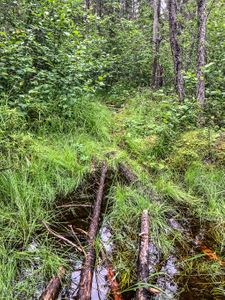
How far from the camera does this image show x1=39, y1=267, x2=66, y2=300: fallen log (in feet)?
5.85

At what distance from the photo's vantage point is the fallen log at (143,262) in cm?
182

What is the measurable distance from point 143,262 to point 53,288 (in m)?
0.70

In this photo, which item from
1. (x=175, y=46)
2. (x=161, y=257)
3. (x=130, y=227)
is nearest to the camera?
(x=161, y=257)

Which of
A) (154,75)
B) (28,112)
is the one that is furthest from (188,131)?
(154,75)

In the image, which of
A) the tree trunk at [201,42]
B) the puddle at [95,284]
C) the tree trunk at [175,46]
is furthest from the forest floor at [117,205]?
the tree trunk at [175,46]

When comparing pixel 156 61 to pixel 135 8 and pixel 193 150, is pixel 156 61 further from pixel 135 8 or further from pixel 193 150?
pixel 135 8

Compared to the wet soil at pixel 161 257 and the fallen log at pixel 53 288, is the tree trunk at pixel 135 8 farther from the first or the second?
the fallen log at pixel 53 288

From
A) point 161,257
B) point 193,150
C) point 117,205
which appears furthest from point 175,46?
point 161,257

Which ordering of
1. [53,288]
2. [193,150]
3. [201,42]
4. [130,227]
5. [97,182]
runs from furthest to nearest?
1. [201,42]
2. [193,150]
3. [97,182]
4. [130,227]
5. [53,288]

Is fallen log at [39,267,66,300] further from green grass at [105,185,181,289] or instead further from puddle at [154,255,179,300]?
puddle at [154,255,179,300]

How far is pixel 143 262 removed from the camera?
2.08m

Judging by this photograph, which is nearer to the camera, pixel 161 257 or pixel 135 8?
pixel 161 257

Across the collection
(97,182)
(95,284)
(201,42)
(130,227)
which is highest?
(201,42)

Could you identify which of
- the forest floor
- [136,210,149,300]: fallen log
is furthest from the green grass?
[136,210,149,300]: fallen log
